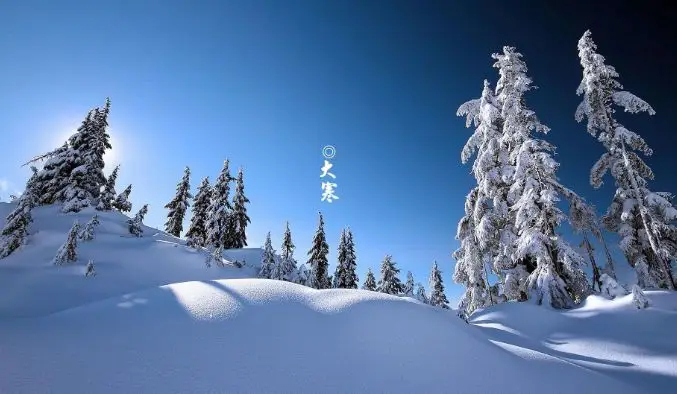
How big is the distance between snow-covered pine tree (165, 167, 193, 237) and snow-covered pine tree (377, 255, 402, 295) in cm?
2638

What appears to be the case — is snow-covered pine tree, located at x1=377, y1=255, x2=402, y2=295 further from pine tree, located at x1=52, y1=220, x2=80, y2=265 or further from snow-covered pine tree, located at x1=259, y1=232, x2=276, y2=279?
pine tree, located at x1=52, y1=220, x2=80, y2=265

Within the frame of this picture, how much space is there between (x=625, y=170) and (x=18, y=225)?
29.7 metres

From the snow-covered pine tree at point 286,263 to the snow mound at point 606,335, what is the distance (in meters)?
18.7

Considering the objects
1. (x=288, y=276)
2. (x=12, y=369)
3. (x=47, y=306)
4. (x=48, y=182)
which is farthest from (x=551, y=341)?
(x=48, y=182)

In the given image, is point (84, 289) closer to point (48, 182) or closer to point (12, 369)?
point (12, 369)

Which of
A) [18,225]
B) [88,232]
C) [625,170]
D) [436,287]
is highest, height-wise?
[625,170]

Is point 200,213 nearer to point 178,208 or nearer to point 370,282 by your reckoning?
point 178,208

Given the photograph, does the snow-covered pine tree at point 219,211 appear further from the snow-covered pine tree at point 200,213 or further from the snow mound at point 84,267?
the snow mound at point 84,267

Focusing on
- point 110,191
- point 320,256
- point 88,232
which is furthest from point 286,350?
point 320,256

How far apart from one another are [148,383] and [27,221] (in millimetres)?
17281

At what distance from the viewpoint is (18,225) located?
1575 cm

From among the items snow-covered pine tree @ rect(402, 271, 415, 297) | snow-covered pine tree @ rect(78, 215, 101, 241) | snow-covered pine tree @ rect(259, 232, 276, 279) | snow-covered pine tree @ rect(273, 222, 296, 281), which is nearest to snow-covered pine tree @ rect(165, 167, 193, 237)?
snow-covered pine tree @ rect(273, 222, 296, 281)

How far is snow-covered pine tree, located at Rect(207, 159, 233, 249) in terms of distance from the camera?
Result: 122 feet

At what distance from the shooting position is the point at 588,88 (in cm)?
1683
